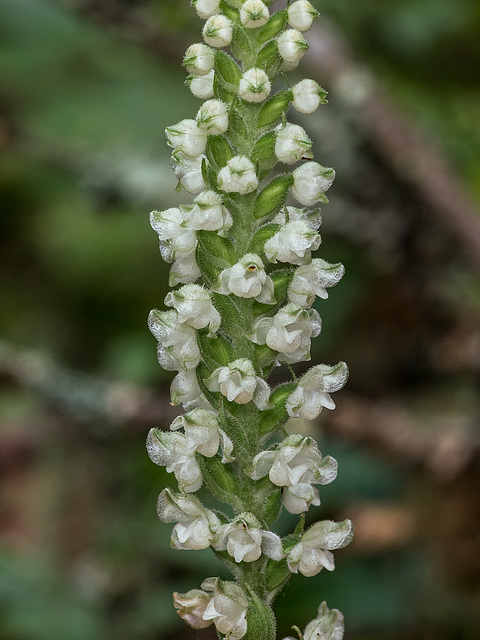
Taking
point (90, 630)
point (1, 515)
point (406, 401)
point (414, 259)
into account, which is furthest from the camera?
point (1, 515)

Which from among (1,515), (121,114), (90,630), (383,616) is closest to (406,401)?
(383,616)

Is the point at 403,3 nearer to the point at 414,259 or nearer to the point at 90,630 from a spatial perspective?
the point at 414,259

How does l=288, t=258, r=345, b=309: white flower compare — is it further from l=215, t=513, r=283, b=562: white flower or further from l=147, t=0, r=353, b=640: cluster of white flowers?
l=215, t=513, r=283, b=562: white flower

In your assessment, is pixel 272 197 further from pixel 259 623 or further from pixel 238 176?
pixel 259 623

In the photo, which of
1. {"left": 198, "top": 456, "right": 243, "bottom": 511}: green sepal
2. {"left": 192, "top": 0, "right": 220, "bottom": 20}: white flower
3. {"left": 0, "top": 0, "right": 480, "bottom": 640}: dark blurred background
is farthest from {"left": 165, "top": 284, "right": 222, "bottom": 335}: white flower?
Answer: {"left": 0, "top": 0, "right": 480, "bottom": 640}: dark blurred background

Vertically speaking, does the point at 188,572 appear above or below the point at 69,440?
below

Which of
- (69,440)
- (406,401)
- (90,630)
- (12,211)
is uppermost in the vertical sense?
(12,211)
